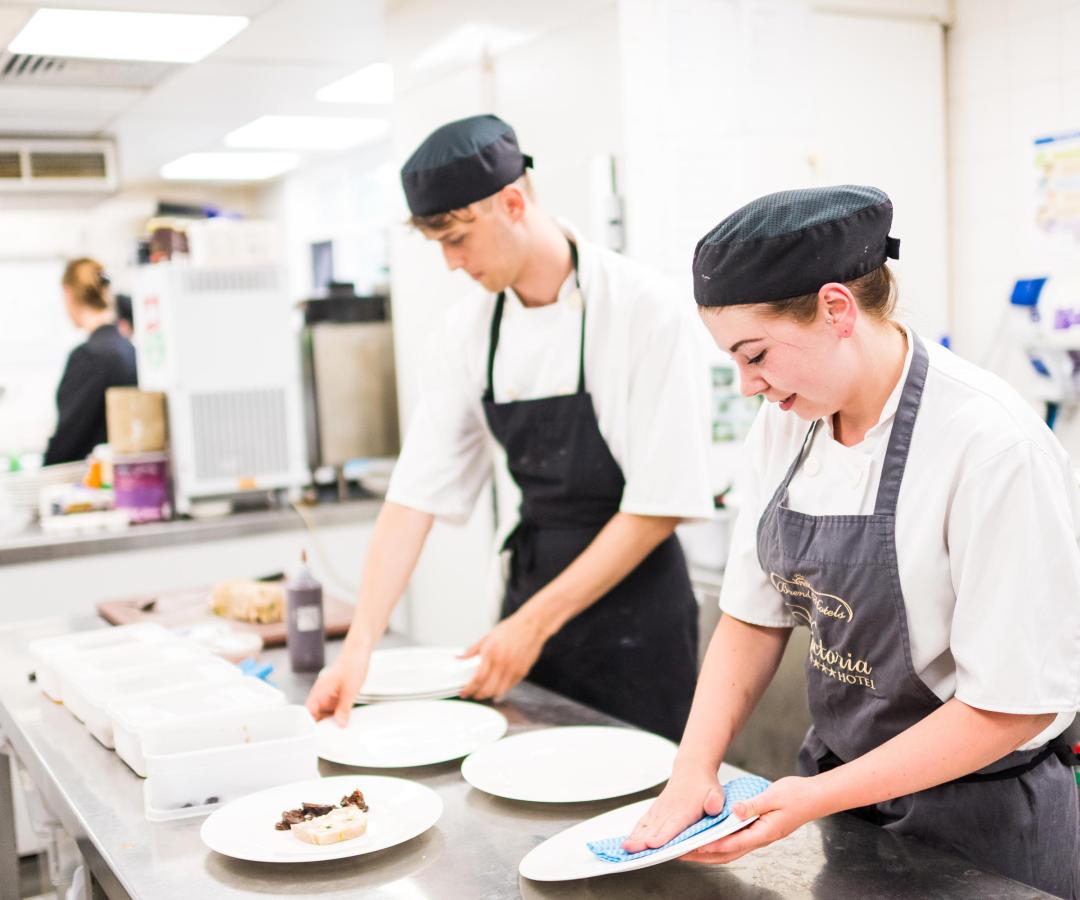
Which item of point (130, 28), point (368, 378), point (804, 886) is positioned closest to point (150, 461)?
point (368, 378)

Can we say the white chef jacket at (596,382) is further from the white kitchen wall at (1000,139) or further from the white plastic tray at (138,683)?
the white kitchen wall at (1000,139)

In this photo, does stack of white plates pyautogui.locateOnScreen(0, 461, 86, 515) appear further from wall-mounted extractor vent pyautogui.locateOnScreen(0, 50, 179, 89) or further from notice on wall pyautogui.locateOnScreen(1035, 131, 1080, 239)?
notice on wall pyautogui.locateOnScreen(1035, 131, 1080, 239)

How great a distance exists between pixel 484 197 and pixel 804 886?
123 cm

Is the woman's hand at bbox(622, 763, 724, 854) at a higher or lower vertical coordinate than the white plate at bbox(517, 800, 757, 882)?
higher

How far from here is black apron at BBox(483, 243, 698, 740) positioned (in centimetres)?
214

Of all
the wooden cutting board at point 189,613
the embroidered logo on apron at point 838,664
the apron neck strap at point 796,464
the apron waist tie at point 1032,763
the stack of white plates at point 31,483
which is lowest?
the wooden cutting board at point 189,613

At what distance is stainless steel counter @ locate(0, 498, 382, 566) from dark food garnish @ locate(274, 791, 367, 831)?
2497 mm

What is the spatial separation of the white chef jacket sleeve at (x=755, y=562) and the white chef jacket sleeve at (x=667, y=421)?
0.44 m

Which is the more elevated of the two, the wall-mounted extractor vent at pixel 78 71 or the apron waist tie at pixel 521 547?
the wall-mounted extractor vent at pixel 78 71

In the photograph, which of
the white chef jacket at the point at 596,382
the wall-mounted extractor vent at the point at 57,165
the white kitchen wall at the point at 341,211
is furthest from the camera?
the white kitchen wall at the point at 341,211

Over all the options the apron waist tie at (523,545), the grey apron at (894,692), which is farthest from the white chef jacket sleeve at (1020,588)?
the apron waist tie at (523,545)

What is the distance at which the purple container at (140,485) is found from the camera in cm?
389

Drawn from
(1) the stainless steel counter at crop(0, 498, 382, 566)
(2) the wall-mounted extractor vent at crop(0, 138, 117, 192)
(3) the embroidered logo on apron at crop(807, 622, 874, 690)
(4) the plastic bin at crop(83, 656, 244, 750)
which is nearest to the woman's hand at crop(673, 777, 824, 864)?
→ (3) the embroidered logo on apron at crop(807, 622, 874, 690)

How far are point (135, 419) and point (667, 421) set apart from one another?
2420 millimetres
